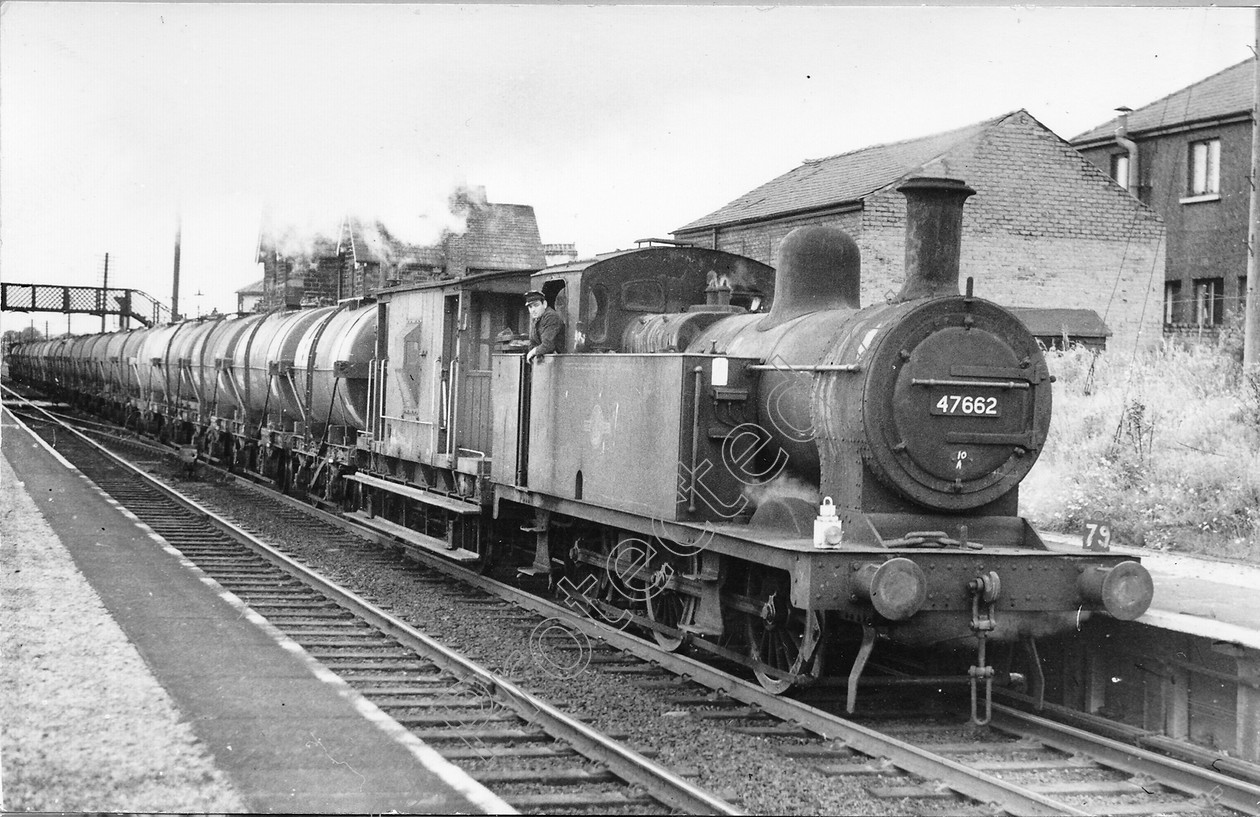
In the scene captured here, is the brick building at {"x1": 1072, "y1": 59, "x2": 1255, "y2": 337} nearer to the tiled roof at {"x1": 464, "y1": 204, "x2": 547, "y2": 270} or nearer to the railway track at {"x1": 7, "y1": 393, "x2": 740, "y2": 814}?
the tiled roof at {"x1": 464, "y1": 204, "x2": 547, "y2": 270}

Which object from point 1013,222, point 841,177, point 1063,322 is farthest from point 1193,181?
point 841,177

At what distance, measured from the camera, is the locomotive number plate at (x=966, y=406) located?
673 centimetres

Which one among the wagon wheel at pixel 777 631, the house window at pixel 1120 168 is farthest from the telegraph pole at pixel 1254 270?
the house window at pixel 1120 168

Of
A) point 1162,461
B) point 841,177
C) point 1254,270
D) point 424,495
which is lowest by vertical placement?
point 424,495

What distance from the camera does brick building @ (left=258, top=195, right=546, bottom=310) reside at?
23.6 metres

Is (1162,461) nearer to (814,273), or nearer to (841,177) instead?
(814,273)

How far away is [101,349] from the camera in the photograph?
3394 cm

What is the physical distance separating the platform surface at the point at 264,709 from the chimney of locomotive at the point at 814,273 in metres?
3.65

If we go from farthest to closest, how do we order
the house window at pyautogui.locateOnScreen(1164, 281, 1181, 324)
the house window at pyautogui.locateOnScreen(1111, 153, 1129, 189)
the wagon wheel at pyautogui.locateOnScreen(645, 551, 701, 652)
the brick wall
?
the house window at pyautogui.locateOnScreen(1111, 153, 1129, 189)
the house window at pyautogui.locateOnScreen(1164, 281, 1181, 324)
the brick wall
the wagon wheel at pyautogui.locateOnScreen(645, 551, 701, 652)

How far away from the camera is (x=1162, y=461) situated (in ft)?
39.3

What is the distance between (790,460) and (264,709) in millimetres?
3465

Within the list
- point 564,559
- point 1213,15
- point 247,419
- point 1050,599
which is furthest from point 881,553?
point 247,419

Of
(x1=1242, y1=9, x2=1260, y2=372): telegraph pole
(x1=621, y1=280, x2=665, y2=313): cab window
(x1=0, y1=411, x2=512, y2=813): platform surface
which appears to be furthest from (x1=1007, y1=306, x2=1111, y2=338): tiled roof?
(x1=0, y1=411, x2=512, y2=813): platform surface

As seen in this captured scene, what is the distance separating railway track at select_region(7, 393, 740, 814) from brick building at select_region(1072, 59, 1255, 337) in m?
19.3
